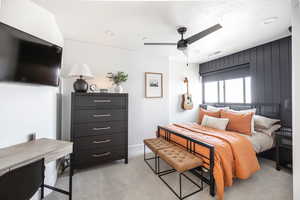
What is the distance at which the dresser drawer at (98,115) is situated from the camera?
7.13 ft

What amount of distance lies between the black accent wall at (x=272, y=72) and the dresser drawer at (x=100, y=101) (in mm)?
2979

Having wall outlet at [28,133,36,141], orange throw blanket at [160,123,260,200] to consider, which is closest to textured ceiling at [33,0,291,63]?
wall outlet at [28,133,36,141]

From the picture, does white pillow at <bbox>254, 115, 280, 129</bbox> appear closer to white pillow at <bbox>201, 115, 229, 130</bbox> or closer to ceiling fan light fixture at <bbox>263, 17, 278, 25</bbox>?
white pillow at <bbox>201, 115, 229, 130</bbox>

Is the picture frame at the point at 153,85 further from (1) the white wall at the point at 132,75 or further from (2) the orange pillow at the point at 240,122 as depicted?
(2) the orange pillow at the point at 240,122

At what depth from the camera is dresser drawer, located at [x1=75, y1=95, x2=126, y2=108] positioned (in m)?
2.18

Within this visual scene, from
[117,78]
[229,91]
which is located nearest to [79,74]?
[117,78]

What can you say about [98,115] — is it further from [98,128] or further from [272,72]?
[272,72]

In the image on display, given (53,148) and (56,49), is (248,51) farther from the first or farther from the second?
(53,148)

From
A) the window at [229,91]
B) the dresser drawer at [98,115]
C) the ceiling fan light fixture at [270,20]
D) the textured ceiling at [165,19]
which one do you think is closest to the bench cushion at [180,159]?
the dresser drawer at [98,115]

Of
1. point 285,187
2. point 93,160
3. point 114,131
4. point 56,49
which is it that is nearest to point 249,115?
point 285,187

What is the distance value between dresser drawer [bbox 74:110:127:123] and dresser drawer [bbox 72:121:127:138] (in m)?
0.07

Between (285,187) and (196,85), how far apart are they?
3.10 meters

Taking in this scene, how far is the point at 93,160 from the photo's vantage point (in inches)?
89.1

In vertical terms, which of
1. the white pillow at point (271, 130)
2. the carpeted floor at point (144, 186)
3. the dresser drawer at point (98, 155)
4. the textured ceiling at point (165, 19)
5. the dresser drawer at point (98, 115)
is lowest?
the carpeted floor at point (144, 186)
